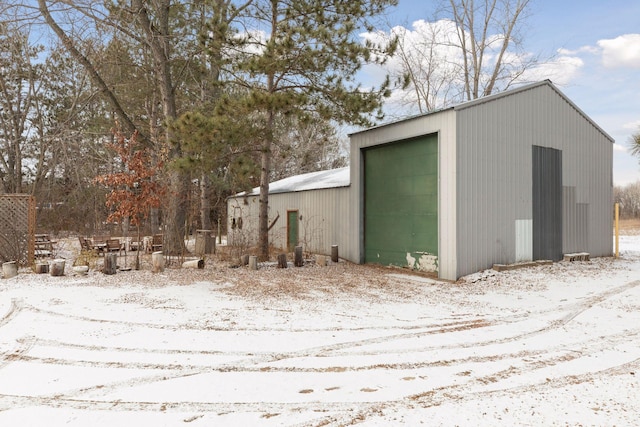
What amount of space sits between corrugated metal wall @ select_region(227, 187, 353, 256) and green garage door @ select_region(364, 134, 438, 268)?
98cm

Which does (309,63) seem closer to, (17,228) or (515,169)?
(515,169)

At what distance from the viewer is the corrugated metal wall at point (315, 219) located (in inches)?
516

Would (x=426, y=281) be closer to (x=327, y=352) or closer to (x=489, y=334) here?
(x=489, y=334)

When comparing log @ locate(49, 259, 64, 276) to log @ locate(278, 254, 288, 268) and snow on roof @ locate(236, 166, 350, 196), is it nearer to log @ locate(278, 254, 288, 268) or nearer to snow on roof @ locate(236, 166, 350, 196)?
log @ locate(278, 254, 288, 268)

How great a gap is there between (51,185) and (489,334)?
803 inches

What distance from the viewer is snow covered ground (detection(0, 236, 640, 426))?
122 inches

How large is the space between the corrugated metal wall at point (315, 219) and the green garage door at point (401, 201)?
98cm

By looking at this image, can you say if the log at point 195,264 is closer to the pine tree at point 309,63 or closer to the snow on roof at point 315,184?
the pine tree at point 309,63

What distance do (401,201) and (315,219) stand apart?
410cm

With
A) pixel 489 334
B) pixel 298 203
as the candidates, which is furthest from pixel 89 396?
pixel 298 203

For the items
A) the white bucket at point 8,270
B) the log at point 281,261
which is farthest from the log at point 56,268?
the log at point 281,261

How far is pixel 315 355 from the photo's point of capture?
4.40 metres

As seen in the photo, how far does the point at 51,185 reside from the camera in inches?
760

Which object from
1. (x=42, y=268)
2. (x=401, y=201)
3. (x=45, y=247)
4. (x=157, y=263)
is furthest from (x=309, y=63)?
(x=45, y=247)
